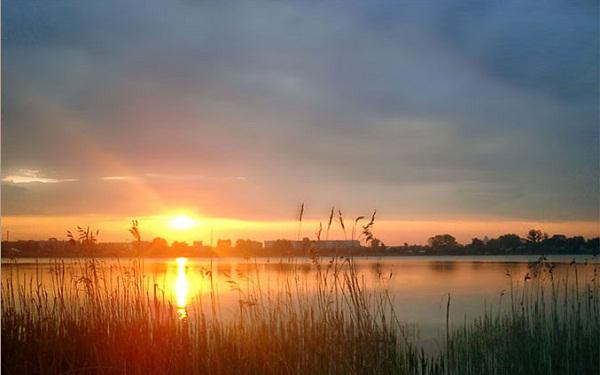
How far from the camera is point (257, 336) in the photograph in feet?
15.5

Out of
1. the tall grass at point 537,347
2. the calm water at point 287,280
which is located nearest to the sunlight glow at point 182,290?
the calm water at point 287,280

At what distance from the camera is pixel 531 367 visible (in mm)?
4578

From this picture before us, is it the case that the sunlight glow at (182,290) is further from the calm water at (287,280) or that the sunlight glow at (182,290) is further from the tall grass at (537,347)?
the tall grass at (537,347)

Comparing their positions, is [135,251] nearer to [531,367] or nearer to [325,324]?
[325,324]

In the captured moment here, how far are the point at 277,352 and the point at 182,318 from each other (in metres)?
0.91

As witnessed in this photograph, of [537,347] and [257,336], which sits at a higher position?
[257,336]

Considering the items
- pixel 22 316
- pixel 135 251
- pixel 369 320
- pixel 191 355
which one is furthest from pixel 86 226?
pixel 369 320

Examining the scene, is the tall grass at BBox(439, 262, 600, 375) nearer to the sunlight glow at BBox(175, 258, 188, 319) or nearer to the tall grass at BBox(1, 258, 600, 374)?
the tall grass at BBox(1, 258, 600, 374)

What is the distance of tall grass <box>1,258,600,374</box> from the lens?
4.31 m

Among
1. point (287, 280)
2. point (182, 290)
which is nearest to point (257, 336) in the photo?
point (287, 280)

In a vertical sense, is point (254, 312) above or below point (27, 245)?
below

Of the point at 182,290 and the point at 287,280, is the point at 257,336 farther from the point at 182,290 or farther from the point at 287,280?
the point at 182,290

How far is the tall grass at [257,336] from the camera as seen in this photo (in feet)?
14.1

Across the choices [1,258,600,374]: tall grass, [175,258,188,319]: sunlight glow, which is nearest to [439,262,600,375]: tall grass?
[1,258,600,374]: tall grass
